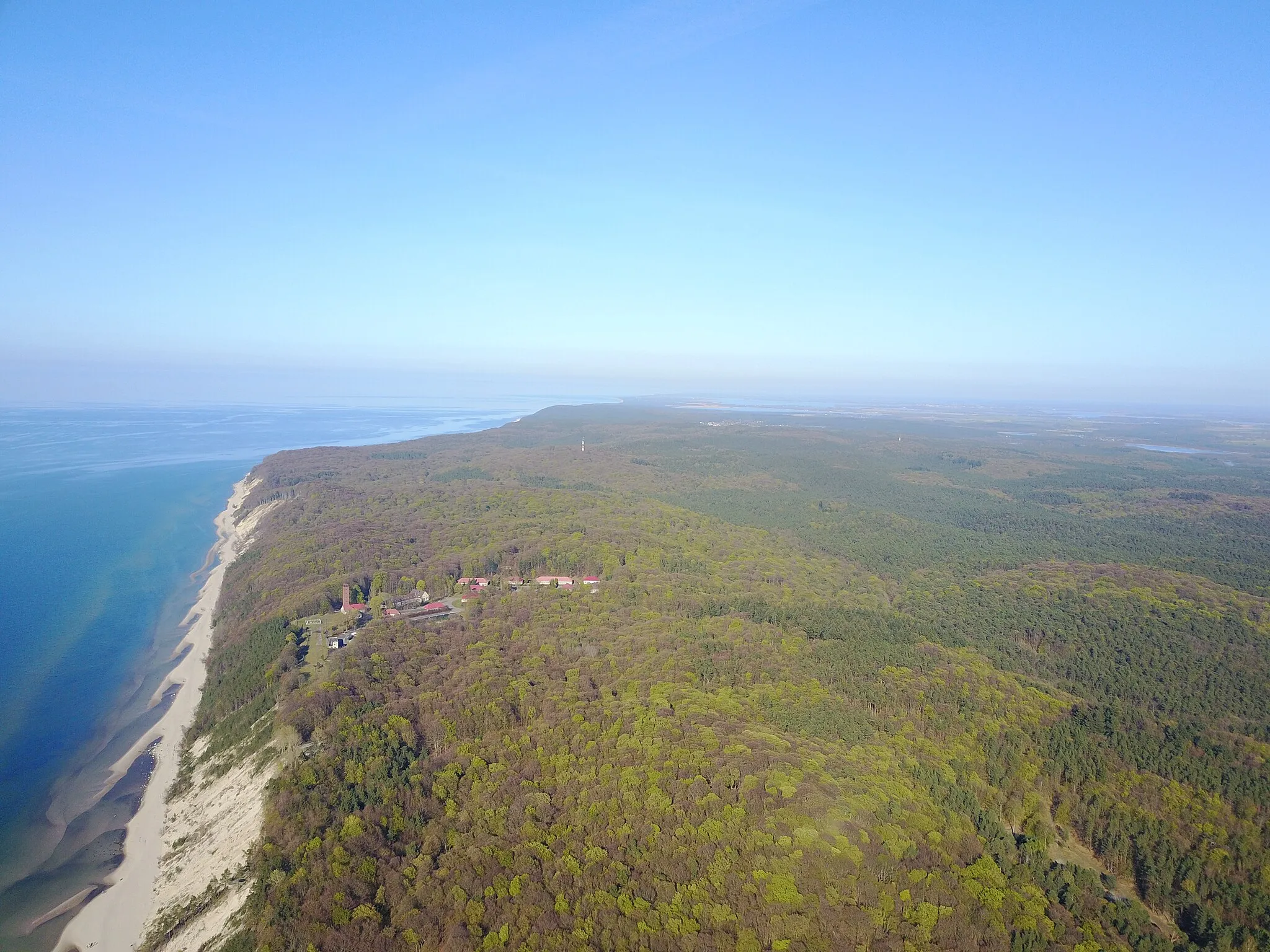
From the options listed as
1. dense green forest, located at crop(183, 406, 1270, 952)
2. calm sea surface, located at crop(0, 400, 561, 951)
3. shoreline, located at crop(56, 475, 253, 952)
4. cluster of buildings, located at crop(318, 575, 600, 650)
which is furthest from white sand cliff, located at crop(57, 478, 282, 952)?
cluster of buildings, located at crop(318, 575, 600, 650)

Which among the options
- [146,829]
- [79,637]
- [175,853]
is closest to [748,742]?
[175,853]

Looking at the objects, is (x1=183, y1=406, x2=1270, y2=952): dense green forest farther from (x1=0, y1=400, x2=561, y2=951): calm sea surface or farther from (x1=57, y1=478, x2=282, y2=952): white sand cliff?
(x1=0, y1=400, x2=561, y2=951): calm sea surface

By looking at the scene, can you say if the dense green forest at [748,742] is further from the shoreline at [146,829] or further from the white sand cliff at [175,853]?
the shoreline at [146,829]

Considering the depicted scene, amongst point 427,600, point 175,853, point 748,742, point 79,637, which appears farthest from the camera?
point 427,600

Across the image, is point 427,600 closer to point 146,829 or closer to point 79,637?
point 146,829

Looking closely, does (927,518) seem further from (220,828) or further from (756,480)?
(220,828)

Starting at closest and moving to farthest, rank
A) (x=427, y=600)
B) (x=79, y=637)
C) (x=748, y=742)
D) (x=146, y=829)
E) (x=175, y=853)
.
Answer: (x=175, y=853), (x=146, y=829), (x=748, y=742), (x=79, y=637), (x=427, y=600)

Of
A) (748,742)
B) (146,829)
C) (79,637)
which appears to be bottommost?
(146,829)

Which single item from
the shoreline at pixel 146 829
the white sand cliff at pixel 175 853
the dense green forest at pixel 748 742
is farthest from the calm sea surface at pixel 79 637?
the dense green forest at pixel 748 742
